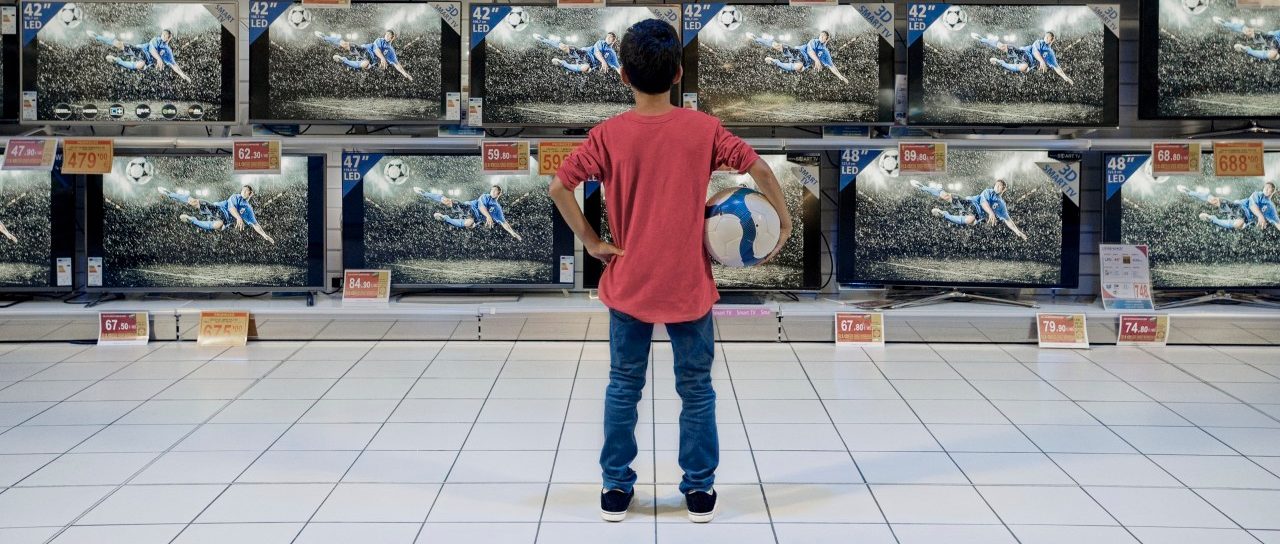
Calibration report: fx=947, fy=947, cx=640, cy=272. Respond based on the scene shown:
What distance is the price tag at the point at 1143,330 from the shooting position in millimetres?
4203

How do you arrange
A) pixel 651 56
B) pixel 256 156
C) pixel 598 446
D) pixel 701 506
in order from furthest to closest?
pixel 256 156, pixel 598 446, pixel 701 506, pixel 651 56

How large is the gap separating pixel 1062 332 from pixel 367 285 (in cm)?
316

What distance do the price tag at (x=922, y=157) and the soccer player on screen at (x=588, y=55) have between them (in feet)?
4.36

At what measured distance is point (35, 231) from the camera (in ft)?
14.0

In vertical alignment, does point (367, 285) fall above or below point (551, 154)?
below

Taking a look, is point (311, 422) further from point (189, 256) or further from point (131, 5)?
point (131, 5)

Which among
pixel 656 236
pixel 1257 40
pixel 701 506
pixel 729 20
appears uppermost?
pixel 729 20

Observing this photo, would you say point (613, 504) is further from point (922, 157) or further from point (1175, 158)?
point (1175, 158)

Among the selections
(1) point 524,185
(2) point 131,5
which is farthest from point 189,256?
(1) point 524,185

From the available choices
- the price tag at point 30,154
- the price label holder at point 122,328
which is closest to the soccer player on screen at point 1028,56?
the price label holder at point 122,328

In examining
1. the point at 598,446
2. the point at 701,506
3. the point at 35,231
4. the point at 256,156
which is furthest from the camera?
the point at 35,231

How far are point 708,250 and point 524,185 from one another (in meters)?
2.31

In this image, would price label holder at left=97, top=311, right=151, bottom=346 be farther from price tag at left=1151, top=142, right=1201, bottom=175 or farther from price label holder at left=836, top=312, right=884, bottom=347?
price tag at left=1151, top=142, right=1201, bottom=175

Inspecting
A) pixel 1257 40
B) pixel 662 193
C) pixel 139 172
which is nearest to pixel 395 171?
pixel 139 172
